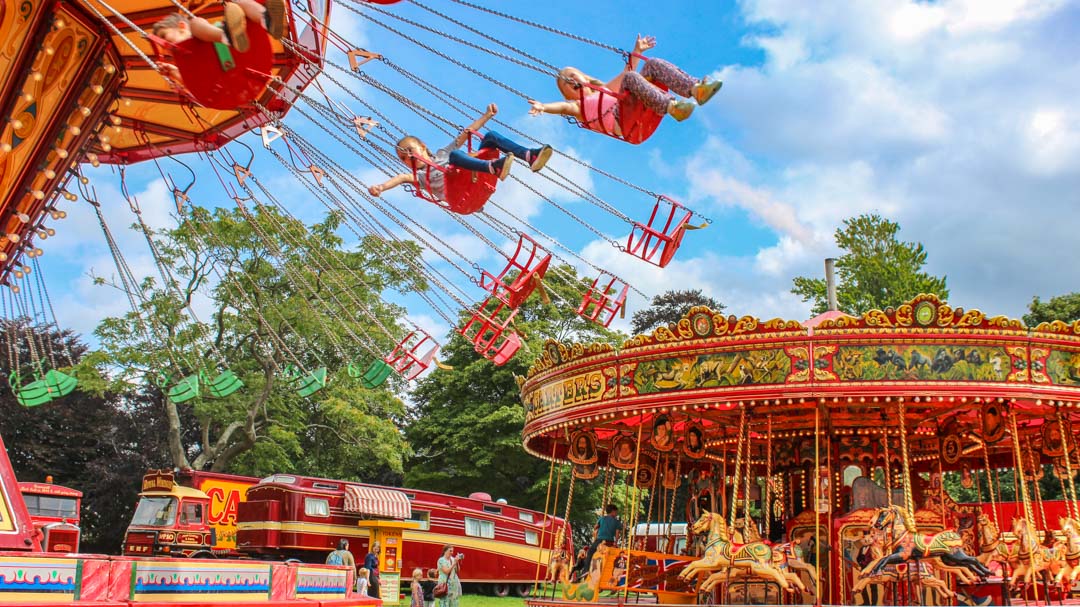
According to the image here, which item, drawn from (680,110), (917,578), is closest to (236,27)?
(680,110)

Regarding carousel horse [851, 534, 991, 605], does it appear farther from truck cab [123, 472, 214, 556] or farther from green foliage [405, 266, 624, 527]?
green foliage [405, 266, 624, 527]

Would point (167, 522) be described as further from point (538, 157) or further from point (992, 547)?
point (992, 547)

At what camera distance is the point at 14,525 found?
10086mm

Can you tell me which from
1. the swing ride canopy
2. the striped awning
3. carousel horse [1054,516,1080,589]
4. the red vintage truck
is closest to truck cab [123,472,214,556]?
the red vintage truck

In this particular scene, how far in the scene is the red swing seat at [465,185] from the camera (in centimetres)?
1328

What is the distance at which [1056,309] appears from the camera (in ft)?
113

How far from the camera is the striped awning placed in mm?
24719

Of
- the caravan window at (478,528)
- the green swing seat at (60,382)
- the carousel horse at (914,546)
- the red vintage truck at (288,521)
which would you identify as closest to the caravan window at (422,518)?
the red vintage truck at (288,521)

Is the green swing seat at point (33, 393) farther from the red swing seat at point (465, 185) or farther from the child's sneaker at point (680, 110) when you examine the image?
the child's sneaker at point (680, 110)

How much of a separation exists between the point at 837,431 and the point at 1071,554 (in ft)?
11.4

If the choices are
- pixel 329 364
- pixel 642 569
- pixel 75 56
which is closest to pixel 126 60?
pixel 75 56

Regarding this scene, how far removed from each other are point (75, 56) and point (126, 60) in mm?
972

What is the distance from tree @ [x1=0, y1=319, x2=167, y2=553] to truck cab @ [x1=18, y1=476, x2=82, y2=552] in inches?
354

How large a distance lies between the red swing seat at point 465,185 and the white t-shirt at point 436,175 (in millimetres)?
15
